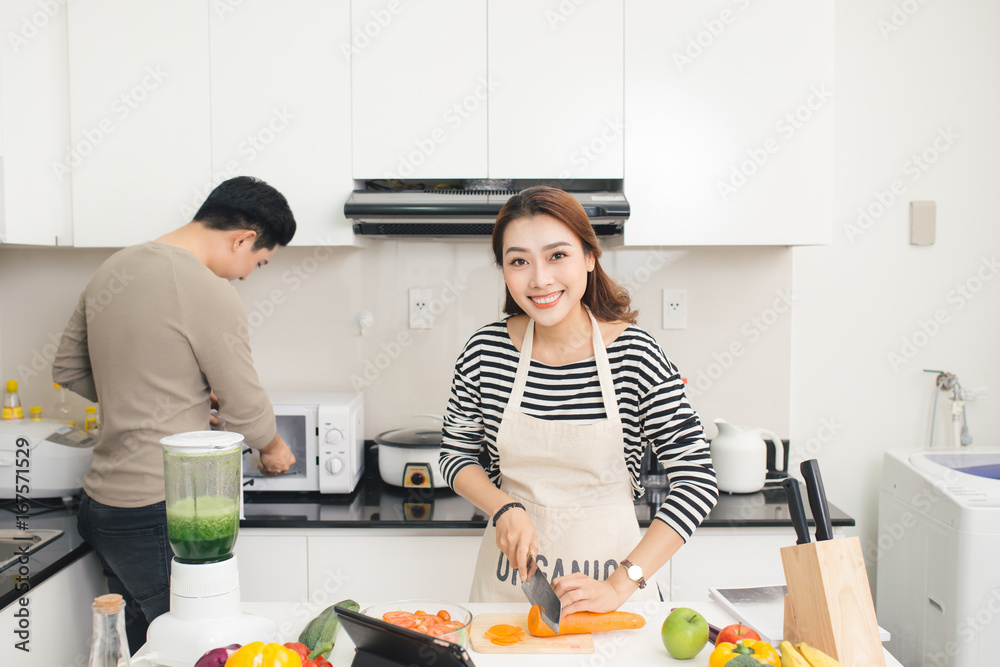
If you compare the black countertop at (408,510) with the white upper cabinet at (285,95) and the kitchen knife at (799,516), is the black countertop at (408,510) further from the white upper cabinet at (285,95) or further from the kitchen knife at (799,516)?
the kitchen knife at (799,516)

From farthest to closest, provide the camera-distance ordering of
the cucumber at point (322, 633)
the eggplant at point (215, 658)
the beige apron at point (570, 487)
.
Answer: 1. the beige apron at point (570, 487)
2. the cucumber at point (322, 633)
3. the eggplant at point (215, 658)

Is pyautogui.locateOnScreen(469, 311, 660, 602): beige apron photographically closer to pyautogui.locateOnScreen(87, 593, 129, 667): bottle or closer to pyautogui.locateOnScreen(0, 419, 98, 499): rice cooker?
pyautogui.locateOnScreen(87, 593, 129, 667): bottle

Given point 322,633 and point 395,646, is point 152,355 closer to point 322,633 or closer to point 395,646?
point 322,633

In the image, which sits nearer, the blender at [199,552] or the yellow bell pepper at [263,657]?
the yellow bell pepper at [263,657]

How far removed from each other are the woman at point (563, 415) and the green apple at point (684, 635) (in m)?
0.22

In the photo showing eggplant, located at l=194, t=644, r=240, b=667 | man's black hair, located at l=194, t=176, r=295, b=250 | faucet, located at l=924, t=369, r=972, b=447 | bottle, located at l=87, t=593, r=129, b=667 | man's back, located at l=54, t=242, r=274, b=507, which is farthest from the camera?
faucet, located at l=924, t=369, r=972, b=447

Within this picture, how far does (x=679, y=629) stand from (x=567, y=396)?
517 millimetres

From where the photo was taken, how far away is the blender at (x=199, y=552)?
1.03m

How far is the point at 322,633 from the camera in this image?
109cm

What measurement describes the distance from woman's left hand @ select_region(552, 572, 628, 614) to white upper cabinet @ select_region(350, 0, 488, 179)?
125 centimetres

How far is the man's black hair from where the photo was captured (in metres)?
1.77

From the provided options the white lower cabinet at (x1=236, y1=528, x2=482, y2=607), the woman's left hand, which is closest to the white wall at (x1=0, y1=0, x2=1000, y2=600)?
the white lower cabinet at (x1=236, y1=528, x2=482, y2=607)

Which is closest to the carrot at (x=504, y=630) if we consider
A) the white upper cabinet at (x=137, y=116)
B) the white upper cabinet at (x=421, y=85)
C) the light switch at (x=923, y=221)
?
the white upper cabinet at (x=421, y=85)

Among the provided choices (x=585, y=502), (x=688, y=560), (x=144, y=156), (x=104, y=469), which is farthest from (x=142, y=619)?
(x=688, y=560)
